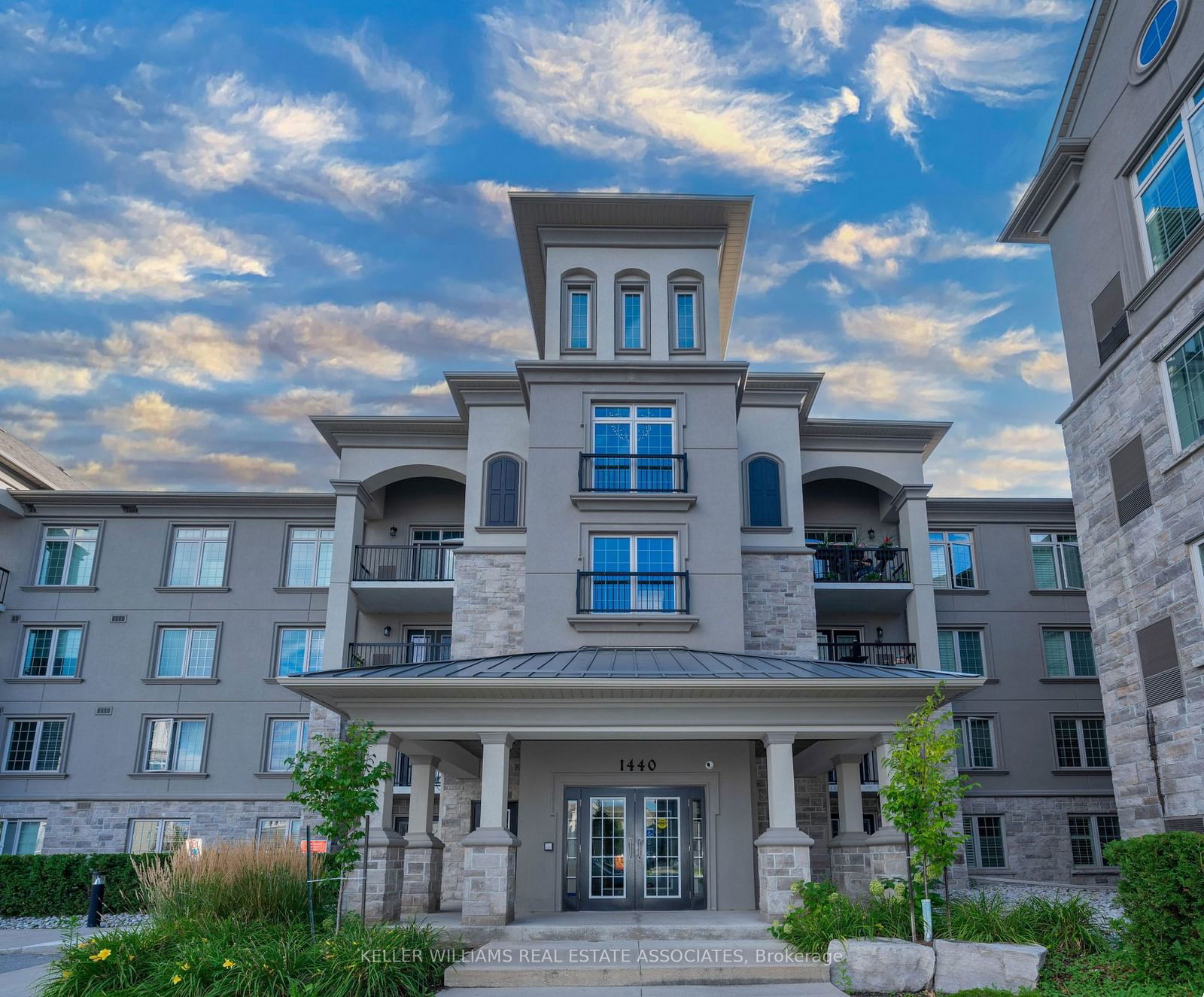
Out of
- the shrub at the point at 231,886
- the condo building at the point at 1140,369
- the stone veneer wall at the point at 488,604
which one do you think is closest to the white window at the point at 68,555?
the stone veneer wall at the point at 488,604

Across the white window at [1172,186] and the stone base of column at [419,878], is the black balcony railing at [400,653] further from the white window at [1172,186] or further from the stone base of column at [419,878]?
the white window at [1172,186]

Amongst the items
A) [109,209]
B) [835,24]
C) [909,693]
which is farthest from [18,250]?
[909,693]

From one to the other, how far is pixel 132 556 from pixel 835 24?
72.7 feet

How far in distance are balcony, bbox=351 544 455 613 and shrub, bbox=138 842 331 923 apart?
32.4ft

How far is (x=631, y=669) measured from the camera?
15055mm

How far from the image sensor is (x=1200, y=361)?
13461mm

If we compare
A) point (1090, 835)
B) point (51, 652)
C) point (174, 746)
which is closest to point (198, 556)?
point (51, 652)

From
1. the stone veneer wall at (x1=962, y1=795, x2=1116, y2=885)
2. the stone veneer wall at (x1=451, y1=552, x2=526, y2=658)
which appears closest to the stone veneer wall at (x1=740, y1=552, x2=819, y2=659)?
the stone veneer wall at (x1=451, y1=552, x2=526, y2=658)

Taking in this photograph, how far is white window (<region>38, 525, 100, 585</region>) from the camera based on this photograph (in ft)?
83.9

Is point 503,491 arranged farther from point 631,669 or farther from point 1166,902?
point 1166,902

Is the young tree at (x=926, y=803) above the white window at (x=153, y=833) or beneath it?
above

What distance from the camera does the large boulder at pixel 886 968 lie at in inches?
434

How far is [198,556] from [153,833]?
7.08 metres

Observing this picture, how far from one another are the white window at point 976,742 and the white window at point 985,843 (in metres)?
1.34
